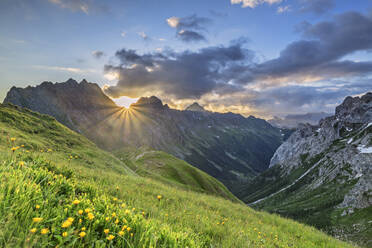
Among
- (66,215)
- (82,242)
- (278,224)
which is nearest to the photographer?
(82,242)

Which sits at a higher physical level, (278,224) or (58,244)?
(58,244)

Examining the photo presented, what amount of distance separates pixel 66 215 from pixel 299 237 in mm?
11280

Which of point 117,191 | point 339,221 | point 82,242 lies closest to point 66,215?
point 82,242

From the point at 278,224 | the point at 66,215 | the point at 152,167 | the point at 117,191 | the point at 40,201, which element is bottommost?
the point at 152,167

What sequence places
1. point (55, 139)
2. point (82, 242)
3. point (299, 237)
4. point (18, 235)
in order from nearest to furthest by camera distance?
point (18, 235)
point (82, 242)
point (299, 237)
point (55, 139)

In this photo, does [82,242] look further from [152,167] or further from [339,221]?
[339,221]

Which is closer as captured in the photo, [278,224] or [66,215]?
[66,215]

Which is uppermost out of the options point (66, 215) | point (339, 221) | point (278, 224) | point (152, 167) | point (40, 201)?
point (40, 201)

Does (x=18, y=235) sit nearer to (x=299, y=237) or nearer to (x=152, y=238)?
(x=152, y=238)

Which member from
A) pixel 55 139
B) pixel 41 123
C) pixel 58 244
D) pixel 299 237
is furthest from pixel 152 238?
pixel 41 123

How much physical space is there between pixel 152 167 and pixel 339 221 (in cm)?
18129

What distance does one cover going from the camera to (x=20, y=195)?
129 inches

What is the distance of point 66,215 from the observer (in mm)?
3508

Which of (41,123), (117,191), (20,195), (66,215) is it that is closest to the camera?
(20,195)
